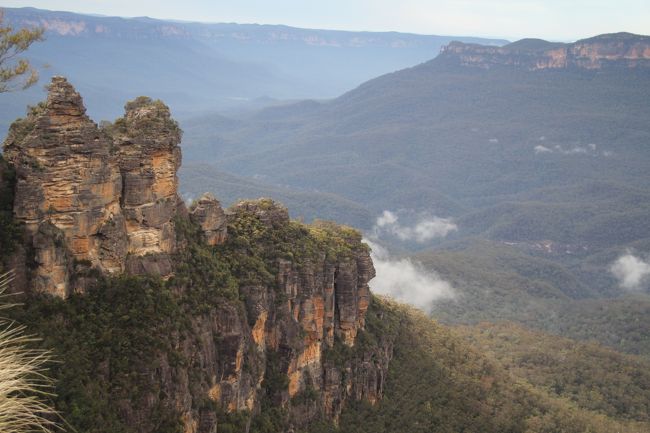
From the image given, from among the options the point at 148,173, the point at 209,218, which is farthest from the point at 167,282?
the point at 209,218

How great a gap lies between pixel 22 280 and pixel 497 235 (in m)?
178

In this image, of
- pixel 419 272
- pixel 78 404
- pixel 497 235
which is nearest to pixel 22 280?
pixel 78 404

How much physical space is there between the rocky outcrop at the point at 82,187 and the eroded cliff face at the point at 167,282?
50 mm

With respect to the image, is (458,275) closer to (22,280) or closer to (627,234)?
(627,234)

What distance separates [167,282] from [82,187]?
5940 millimetres

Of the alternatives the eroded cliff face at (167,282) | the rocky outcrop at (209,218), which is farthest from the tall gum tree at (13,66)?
the rocky outcrop at (209,218)

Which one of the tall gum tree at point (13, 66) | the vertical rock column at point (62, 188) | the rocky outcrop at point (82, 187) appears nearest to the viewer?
the vertical rock column at point (62, 188)

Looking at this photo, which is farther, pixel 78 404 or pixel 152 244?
pixel 152 244

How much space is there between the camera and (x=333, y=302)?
139 ft

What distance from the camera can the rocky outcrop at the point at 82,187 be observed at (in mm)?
25406

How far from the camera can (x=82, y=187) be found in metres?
26.7

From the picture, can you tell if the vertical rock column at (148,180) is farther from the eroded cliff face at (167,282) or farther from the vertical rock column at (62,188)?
the vertical rock column at (62,188)

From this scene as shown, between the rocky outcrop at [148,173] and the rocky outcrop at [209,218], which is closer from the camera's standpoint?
the rocky outcrop at [148,173]

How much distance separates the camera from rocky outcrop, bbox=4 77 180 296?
25406mm
